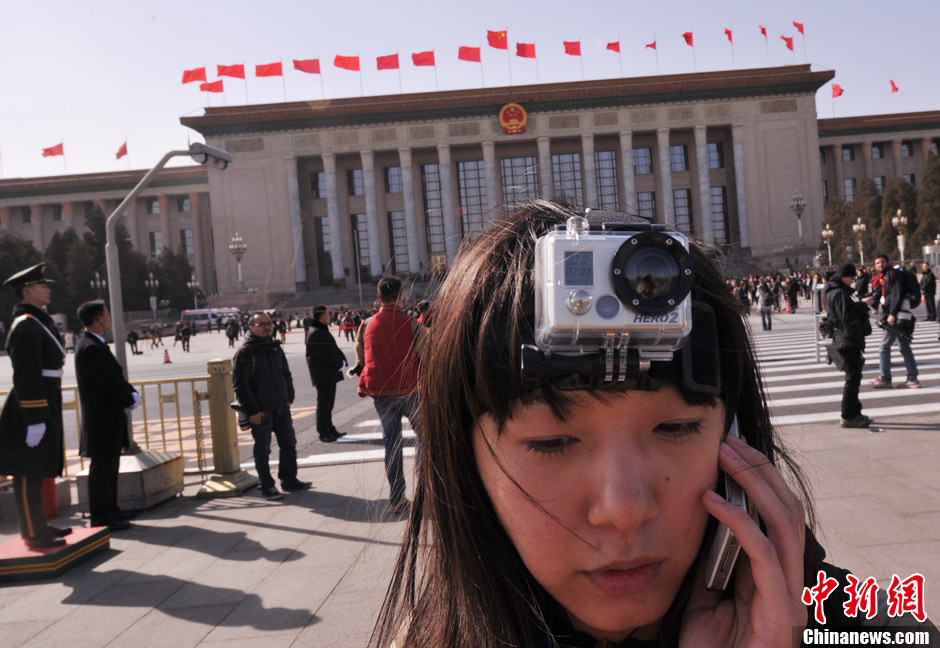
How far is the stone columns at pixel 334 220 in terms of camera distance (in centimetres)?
5900

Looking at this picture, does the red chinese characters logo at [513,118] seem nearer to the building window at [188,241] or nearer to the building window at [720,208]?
the building window at [720,208]

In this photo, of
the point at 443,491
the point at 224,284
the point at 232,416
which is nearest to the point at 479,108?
the point at 224,284

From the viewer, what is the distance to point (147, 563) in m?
5.18

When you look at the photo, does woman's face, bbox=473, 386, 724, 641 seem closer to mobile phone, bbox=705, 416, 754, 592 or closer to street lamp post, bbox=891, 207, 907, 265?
mobile phone, bbox=705, 416, 754, 592

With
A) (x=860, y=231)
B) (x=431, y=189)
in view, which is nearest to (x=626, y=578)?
(x=860, y=231)

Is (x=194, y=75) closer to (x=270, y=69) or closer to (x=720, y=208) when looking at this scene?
(x=270, y=69)

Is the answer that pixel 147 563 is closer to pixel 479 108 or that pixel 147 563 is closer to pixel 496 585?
pixel 496 585

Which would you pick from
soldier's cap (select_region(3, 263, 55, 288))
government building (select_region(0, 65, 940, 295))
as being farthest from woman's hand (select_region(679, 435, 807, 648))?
government building (select_region(0, 65, 940, 295))

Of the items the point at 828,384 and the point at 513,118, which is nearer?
the point at 828,384

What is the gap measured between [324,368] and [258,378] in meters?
2.87

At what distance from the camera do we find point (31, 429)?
17.2 feet

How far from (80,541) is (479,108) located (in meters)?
56.3

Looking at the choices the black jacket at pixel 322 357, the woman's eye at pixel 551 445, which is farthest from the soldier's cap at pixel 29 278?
the woman's eye at pixel 551 445

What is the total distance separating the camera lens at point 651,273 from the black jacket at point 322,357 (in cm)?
921
